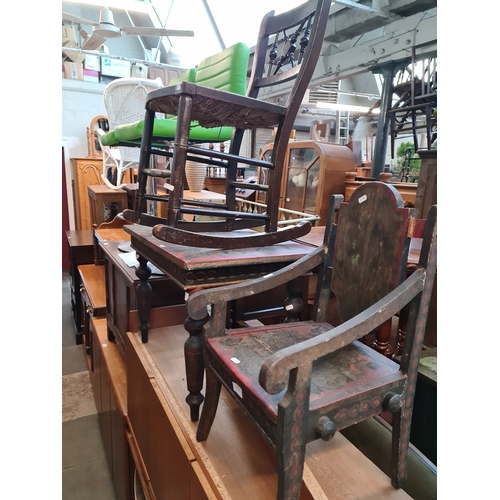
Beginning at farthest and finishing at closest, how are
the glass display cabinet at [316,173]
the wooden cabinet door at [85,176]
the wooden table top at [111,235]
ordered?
the wooden cabinet door at [85,176], the glass display cabinet at [316,173], the wooden table top at [111,235]

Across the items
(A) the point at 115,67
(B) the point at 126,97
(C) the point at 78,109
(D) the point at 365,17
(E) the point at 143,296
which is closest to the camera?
(E) the point at 143,296

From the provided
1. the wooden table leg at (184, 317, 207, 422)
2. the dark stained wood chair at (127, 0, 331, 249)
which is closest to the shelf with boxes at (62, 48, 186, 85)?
the dark stained wood chair at (127, 0, 331, 249)

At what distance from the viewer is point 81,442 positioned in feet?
7.46

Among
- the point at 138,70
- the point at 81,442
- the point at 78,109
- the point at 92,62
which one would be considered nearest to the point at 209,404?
the point at 81,442

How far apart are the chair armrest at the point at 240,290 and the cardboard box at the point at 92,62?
6054mm

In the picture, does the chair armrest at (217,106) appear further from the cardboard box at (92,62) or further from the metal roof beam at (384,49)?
the cardboard box at (92,62)

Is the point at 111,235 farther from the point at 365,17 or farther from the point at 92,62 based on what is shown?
the point at 92,62

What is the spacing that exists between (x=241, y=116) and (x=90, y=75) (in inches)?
220

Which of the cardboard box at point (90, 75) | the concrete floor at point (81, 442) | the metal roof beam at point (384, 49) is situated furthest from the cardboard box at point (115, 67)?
the concrete floor at point (81, 442)

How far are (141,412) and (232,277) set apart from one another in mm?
668

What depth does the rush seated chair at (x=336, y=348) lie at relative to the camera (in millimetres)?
717

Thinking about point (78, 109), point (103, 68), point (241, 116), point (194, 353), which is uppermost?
point (103, 68)

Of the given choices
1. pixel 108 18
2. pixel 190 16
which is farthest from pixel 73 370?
pixel 190 16

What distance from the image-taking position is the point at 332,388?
2.69ft
